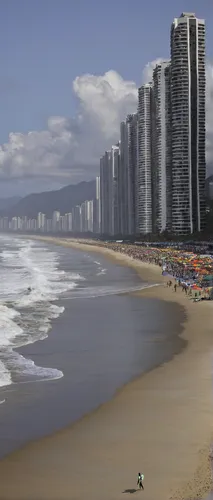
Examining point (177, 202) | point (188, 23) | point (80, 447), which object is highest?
point (188, 23)

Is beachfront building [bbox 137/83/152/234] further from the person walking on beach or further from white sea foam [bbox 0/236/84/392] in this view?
the person walking on beach

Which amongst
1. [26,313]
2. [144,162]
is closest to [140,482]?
[26,313]

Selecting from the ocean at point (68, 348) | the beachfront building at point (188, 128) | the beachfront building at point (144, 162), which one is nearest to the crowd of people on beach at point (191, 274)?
the ocean at point (68, 348)

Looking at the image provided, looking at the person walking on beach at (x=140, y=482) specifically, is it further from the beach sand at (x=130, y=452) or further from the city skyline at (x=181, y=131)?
the city skyline at (x=181, y=131)

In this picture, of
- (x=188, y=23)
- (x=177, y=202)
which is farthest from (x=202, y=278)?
(x=188, y=23)

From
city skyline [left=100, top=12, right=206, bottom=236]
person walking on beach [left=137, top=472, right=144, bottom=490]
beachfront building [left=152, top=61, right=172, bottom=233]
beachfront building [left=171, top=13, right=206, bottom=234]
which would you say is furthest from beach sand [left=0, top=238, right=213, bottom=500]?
beachfront building [left=152, top=61, right=172, bottom=233]

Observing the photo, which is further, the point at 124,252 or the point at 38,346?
the point at 124,252

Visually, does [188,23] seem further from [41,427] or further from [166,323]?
[41,427]
